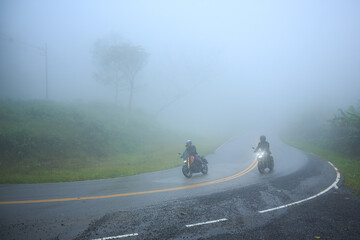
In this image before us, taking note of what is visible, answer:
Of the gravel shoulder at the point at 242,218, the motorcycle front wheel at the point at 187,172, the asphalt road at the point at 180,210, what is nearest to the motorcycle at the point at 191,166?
the motorcycle front wheel at the point at 187,172

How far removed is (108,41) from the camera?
38.2m

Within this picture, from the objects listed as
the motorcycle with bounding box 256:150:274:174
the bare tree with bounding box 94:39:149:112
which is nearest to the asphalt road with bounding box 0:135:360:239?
the motorcycle with bounding box 256:150:274:174

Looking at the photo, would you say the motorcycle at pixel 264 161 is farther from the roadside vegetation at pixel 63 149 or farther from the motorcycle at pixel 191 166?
the roadside vegetation at pixel 63 149

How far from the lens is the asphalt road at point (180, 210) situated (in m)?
5.00

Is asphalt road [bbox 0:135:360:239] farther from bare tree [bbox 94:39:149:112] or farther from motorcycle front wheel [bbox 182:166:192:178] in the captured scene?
bare tree [bbox 94:39:149:112]

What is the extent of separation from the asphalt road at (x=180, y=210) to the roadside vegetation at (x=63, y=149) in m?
3.29

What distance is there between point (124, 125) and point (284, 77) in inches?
5041

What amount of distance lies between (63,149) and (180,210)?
14.7 metres

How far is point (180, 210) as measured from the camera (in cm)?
638

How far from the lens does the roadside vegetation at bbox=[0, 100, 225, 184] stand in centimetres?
1306

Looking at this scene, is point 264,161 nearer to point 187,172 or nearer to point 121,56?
point 187,172

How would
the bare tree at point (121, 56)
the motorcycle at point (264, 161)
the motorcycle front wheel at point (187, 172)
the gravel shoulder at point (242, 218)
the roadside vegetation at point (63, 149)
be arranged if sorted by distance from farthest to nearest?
the bare tree at point (121, 56), the roadside vegetation at point (63, 149), the motorcycle at point (264, 161), the motorcycle front wheel at point (187, 172), the gravel shoulder at point (242, 218)

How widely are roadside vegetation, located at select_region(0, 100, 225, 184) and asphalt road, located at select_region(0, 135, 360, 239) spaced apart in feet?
10.8

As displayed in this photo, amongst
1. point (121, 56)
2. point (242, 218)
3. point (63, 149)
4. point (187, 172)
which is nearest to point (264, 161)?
point (187, 172)
